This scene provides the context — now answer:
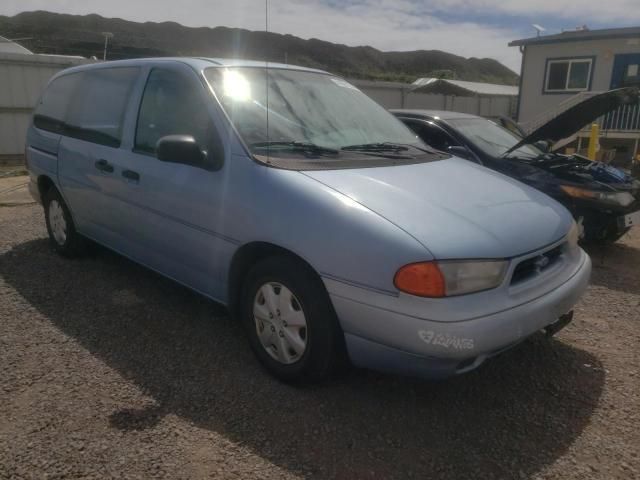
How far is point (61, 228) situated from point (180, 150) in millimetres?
2493

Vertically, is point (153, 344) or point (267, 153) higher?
point (267, 153)

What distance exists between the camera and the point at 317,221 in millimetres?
2424

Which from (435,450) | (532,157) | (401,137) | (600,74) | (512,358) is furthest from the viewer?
(600,74)

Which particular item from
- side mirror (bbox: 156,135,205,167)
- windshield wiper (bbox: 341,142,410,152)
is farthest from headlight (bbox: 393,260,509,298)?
side mirror (bbox: 156,135,205,167)

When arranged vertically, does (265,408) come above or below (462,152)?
below

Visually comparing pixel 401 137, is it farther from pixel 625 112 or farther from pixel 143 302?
pixel 625 112

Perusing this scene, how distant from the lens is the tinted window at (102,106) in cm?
376

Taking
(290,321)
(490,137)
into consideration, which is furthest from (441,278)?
(490,137)

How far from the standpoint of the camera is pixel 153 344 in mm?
3266

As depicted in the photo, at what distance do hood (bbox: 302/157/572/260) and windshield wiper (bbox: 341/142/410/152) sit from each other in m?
0.28

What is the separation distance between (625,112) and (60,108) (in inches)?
584

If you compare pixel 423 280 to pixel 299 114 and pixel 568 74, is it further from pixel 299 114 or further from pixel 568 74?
pixel 568 74

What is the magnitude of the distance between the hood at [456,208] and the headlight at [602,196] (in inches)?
89.8

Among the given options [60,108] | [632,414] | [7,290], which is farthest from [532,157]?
[7,290]
